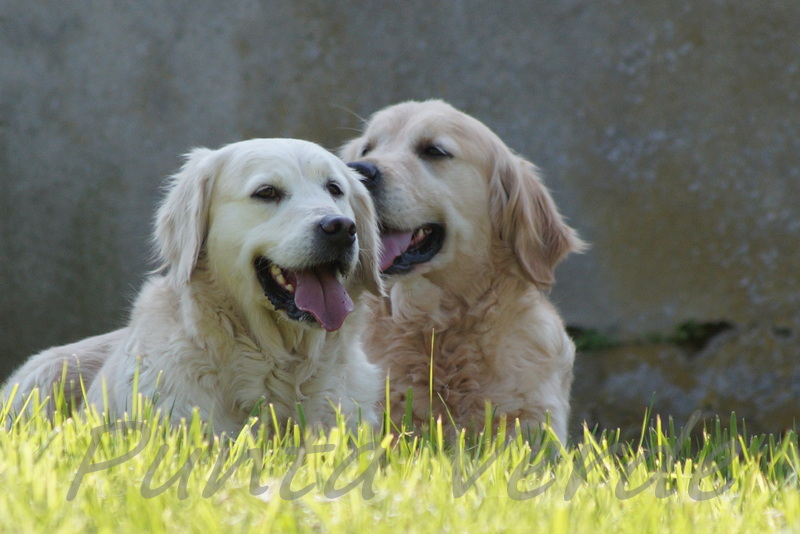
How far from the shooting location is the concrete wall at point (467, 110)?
5449mm

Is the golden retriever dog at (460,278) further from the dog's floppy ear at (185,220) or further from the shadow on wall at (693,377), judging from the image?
the shadow on wall at (693,377)

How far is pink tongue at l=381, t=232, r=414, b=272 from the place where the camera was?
12.1 feet

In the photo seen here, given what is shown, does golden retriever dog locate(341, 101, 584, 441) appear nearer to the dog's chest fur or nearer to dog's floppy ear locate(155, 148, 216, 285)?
the dog's chest fur

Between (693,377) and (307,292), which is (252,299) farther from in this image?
(693,377)

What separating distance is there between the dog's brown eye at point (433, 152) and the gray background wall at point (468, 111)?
70.9 inches

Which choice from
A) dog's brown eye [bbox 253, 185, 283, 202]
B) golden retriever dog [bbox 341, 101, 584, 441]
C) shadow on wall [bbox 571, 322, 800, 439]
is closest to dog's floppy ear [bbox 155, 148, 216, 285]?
dog's brown eye [bbox 253, 185, 283, 202]

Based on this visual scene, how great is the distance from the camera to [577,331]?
221 inches

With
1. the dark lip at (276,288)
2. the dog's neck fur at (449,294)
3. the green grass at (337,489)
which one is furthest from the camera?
the dog's neck fur at (449,294)

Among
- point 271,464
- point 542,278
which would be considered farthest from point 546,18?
point 271,464

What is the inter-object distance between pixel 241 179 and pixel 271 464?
1.10 m

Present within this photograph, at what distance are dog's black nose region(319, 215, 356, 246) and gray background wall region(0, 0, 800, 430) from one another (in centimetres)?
266

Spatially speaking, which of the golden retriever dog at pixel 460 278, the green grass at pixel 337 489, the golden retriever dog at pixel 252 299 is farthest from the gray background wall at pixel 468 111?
the green grass at pixel 337 489

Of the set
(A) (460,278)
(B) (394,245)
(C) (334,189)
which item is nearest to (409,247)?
(B) (394,245)

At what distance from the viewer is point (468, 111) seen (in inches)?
220
